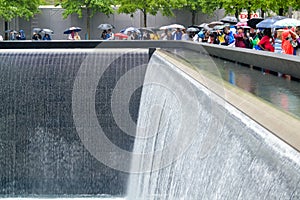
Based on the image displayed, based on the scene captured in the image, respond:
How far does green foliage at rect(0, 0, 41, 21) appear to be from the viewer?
36.7 meters

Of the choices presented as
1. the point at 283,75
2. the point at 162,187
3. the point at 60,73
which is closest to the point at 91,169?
the point at 60,73

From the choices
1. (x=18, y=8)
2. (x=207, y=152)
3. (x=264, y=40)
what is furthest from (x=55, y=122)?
(x=18, y=8)

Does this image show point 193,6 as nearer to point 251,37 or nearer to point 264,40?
point 251,37

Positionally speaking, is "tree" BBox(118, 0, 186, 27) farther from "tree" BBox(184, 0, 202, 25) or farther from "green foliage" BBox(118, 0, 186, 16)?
"tree" BBox(184, 0, 202, 25)

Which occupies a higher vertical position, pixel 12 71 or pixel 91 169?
pixel 12 71

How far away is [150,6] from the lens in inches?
1516

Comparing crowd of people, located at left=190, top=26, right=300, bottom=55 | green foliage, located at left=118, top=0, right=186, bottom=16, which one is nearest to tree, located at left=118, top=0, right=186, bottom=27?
green foliage, located at left=118, top=0, right=186, bottom=16

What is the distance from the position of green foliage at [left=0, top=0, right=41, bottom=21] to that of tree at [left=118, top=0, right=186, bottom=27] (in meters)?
5.30

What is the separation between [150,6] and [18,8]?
7.72m

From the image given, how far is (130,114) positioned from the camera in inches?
480

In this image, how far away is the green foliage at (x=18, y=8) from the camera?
3672 centimetres

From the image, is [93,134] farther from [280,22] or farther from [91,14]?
[91,14]

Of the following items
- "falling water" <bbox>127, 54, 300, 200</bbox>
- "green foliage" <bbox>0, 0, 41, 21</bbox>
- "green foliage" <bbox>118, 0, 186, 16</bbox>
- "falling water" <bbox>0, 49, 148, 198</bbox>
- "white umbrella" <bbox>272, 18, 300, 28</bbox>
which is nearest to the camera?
"falling water" <bbox>127, 54, 300, 200</bbox>

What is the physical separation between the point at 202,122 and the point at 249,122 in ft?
3.48
